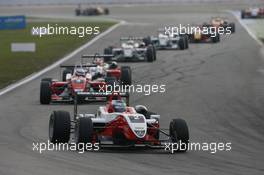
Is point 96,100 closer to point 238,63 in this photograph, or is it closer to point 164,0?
point 238,63

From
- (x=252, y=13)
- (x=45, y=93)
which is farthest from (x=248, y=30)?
(x=45, y=93)

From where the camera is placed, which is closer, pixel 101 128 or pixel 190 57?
pixel 101 128

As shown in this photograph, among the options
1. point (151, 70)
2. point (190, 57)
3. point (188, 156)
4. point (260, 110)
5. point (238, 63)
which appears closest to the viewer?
point (188, 156)

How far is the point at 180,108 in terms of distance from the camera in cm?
2428

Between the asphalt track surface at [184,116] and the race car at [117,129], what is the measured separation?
1.00ft

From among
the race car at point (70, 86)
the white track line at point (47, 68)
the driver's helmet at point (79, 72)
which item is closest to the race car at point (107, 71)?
the driver's helmet at point (79, 72)

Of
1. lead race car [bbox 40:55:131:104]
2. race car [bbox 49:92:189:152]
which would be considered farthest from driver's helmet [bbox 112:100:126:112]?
lead race car [bbox 40:55:131:104]

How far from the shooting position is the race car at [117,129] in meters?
17.0

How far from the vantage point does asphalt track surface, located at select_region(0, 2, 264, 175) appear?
1523 centimetres

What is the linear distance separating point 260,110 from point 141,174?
10085 mm

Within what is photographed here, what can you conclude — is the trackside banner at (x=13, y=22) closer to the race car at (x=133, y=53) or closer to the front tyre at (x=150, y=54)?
the race car at (x=133, y=53)

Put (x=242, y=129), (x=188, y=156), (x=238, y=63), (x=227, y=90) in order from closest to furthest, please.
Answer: (x=188, y=156) < (x=242, y=129) < (x=227, y=90) < (x=238, y=63)

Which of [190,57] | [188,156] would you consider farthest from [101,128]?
[190,57]

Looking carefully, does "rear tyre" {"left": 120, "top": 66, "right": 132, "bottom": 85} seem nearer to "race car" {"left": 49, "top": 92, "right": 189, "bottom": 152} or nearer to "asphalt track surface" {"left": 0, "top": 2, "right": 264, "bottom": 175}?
"asphalt track surface" {"left": 0, "top": 2, "right": 264, "bottom": 175}
